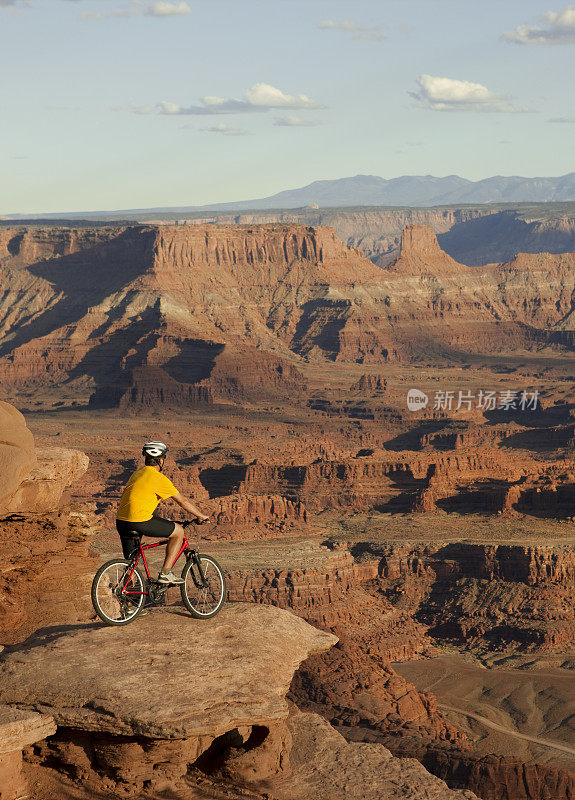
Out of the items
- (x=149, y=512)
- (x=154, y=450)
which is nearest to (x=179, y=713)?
(x=149, y=512)

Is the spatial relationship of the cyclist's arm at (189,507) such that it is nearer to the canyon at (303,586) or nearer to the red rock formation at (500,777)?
the canyon at (303,586)

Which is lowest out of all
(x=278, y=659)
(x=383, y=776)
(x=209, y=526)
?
(x=209, y=526)

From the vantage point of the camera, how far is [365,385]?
175375 mm

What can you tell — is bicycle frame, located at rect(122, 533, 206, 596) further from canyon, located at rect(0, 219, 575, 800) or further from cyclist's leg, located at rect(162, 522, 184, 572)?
canyon, located at rect(0, 219, 575, 800)

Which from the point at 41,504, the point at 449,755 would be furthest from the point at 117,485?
the point at 41,504

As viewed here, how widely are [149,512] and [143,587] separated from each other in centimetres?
153

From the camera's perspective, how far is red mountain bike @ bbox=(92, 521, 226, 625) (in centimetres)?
2048

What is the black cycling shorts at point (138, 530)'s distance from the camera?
805 inches

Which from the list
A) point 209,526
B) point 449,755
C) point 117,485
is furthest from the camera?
point 117,485

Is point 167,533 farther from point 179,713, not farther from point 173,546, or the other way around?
point 179,713

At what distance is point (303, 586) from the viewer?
65.4 m

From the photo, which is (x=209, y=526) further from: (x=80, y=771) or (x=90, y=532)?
(x=80, y=771)

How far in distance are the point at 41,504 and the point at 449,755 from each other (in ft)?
56.1

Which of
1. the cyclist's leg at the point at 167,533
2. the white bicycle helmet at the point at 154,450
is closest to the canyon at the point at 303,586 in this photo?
the cyclist's leg at the point at 167,533
